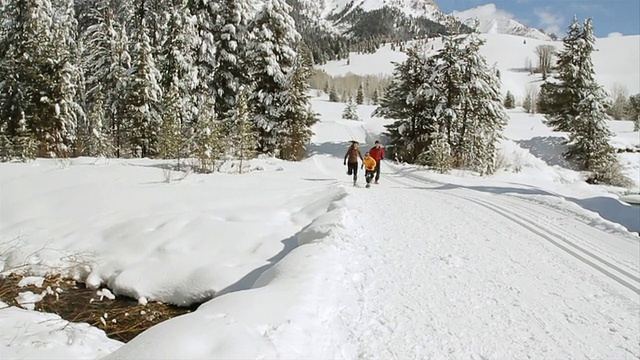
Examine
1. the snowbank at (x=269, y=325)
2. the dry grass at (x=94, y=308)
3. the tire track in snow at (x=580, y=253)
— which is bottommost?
the dry grass at (x=94, y=308)

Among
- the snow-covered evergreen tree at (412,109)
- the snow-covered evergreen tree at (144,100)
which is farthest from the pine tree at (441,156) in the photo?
the snow-covered evergreen tree at (144,100)

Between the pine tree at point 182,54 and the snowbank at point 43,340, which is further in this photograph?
the pine tree at point 182,54

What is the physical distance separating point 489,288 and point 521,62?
6826 inches

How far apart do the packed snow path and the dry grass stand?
3.39 meters

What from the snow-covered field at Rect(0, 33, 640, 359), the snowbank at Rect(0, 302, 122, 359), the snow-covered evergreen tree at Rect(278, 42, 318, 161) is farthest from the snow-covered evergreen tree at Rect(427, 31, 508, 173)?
the snowbank at Rect(0, 302, 122, 359)

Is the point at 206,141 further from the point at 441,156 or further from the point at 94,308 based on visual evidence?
the point at 441,156

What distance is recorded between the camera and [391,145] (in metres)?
32.1

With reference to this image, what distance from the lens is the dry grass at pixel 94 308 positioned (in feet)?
19.6

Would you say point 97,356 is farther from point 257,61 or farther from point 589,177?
point 589,177

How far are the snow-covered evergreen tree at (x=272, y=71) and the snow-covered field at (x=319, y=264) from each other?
10.1m

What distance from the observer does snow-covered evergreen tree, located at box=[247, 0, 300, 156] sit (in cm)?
2348

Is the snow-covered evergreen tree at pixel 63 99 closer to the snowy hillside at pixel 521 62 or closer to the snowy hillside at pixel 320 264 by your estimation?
the snowy hillside at pixel 320 264

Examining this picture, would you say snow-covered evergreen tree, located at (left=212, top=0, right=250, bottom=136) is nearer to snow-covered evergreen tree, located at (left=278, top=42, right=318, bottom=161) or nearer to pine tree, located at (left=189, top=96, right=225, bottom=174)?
snow-covered evergreen tree, located at (left=278, top=42, right=318, bottom=161)

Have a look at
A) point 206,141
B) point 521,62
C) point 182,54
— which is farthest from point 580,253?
point 521,62
